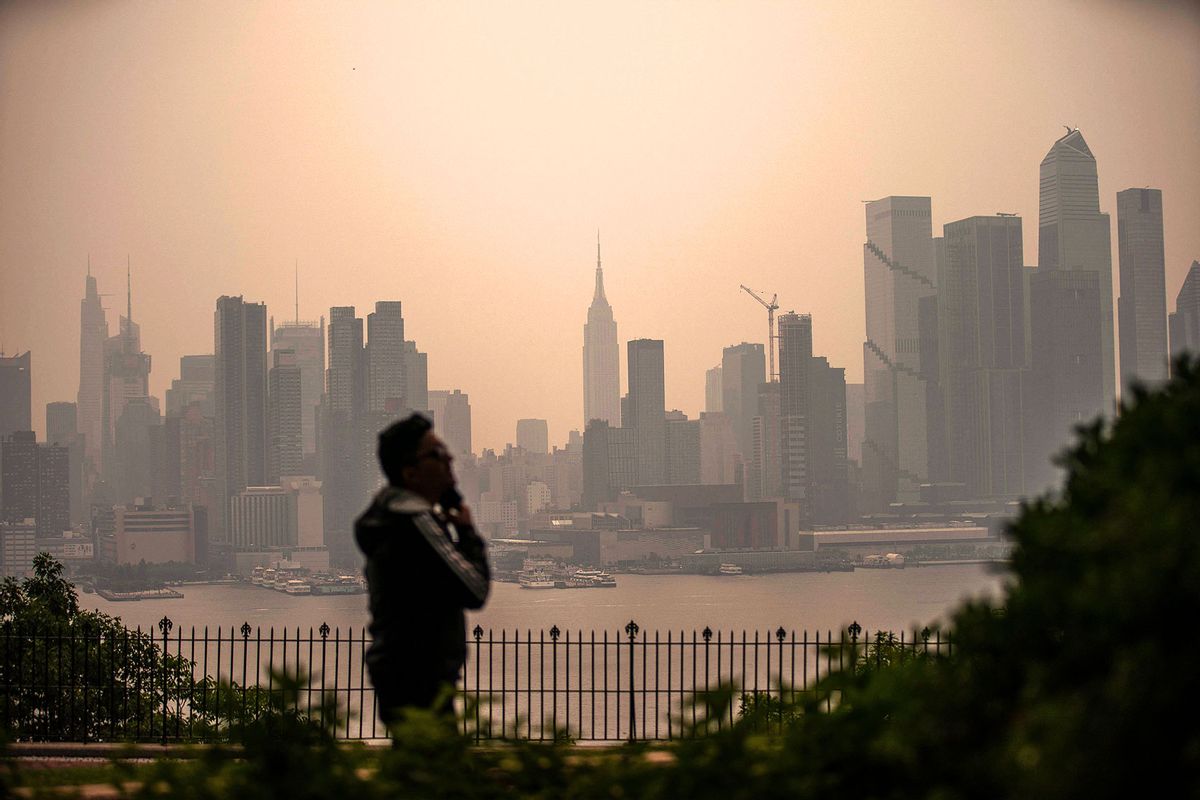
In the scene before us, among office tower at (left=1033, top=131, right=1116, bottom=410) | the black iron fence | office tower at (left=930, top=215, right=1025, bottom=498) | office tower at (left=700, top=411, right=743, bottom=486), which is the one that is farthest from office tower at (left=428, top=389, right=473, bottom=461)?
the black iron fence

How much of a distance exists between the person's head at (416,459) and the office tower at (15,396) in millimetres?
127824

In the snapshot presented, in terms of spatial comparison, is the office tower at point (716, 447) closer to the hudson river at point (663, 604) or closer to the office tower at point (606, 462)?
the office tower at point (606, 462)

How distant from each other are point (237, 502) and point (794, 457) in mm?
61191

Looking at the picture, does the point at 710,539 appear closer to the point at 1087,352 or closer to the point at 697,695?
the point at 1087,352

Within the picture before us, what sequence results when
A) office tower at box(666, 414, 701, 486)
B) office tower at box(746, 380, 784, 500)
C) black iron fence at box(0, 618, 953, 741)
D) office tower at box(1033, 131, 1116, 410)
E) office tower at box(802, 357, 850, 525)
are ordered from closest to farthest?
black iron fence at box(0, 618, 953, 741), office tower at box(802, 357, 850, 525), office tower at box(746, 380, 784, 500), office tower at box(1033, 131, 1116, 410), office tower at box(666, 414, 701, 486)

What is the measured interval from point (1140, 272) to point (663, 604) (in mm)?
82707

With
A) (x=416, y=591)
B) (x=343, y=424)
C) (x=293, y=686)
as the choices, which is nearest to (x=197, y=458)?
(x=343, y=424)

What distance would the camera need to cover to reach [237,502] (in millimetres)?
131375

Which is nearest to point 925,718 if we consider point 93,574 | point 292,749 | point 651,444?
point 292,749

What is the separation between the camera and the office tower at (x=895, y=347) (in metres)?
142

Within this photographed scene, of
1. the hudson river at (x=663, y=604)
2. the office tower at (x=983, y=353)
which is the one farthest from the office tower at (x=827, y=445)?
the hudson river at (x=663, y=604)

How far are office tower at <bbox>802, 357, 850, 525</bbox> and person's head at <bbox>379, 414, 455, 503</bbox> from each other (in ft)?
438

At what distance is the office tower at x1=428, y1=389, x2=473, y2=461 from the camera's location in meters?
138

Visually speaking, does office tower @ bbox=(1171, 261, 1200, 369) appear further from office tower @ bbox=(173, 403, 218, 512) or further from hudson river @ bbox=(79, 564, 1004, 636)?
office tower @ bbox=(173, 403, 218, 512)
